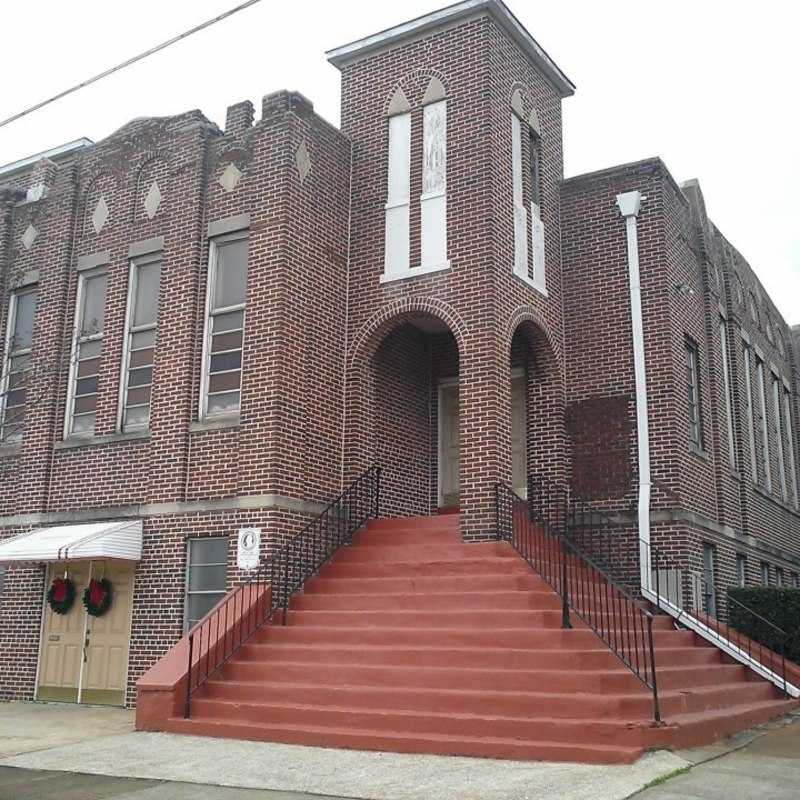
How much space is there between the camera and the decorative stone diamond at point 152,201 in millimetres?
15461

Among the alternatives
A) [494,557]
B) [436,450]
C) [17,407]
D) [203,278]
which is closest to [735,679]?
[494,557]

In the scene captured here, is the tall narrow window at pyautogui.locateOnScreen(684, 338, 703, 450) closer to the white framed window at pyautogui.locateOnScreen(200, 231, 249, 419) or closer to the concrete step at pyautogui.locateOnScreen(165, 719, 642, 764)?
the white framed window at pyautogui.locateOnScreen(200, 231, 249, 419)

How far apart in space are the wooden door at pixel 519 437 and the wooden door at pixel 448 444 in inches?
39.3

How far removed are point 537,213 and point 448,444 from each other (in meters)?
4.05

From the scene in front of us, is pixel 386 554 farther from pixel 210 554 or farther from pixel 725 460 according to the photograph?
pixel 725 460

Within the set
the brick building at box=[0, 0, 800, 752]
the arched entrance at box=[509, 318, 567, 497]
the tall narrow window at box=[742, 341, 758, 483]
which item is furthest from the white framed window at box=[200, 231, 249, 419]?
the tall narrow window at box=[742, 341, 758, 483]

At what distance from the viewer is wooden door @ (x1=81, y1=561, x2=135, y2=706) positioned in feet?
44.5

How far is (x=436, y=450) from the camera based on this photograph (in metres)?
16.2

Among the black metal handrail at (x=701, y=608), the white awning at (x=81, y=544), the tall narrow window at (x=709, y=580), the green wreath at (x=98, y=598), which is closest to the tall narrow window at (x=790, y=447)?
the tall narrow window at (x=709, y=580)

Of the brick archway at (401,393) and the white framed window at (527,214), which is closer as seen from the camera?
the brick archway at (401,393)

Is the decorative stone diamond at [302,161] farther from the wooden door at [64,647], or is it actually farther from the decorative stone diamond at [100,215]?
the wooden door at [64,647]

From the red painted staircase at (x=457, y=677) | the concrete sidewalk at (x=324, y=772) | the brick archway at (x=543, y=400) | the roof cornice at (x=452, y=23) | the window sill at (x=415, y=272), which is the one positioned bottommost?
the concrete sidewalk at (x=324, y=772)

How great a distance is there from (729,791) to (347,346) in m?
9.08

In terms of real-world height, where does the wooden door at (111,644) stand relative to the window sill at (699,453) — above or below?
below
